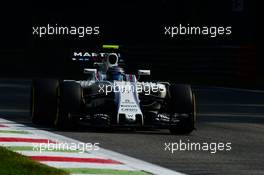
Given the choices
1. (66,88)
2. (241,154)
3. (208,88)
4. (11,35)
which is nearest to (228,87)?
(208,88)

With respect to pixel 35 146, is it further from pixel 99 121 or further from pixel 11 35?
pixel 11 35

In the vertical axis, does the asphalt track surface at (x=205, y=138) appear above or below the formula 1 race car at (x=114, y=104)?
below

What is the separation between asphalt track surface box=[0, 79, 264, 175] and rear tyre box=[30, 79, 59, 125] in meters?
0.45

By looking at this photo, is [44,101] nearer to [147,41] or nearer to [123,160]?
[123,160]

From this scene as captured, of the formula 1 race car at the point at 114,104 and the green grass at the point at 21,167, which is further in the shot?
the formula 1 race car at the point at 114,104

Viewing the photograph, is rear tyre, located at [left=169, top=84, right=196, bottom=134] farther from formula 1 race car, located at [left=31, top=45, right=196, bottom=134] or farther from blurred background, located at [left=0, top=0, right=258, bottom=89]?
blurred background, located at [left=0, top=0, right=258, bottom=89]

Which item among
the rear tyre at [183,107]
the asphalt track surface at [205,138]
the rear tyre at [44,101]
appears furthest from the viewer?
the rear tyre at [44,101]

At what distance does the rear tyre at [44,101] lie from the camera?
1570cm

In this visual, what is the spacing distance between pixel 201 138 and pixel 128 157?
285cm

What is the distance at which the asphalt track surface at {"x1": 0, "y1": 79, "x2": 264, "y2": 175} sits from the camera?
11.7 m

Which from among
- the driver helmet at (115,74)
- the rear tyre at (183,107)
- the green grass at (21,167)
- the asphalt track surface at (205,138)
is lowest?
the asphalt track surface at (205,138)

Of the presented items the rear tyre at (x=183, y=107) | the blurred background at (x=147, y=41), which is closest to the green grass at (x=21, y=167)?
the rear tyre at (x=183, y=107)

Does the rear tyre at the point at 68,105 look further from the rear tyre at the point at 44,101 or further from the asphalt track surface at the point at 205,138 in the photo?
the rear tyre at the point at 44,101

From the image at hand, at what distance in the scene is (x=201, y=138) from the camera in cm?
1477
